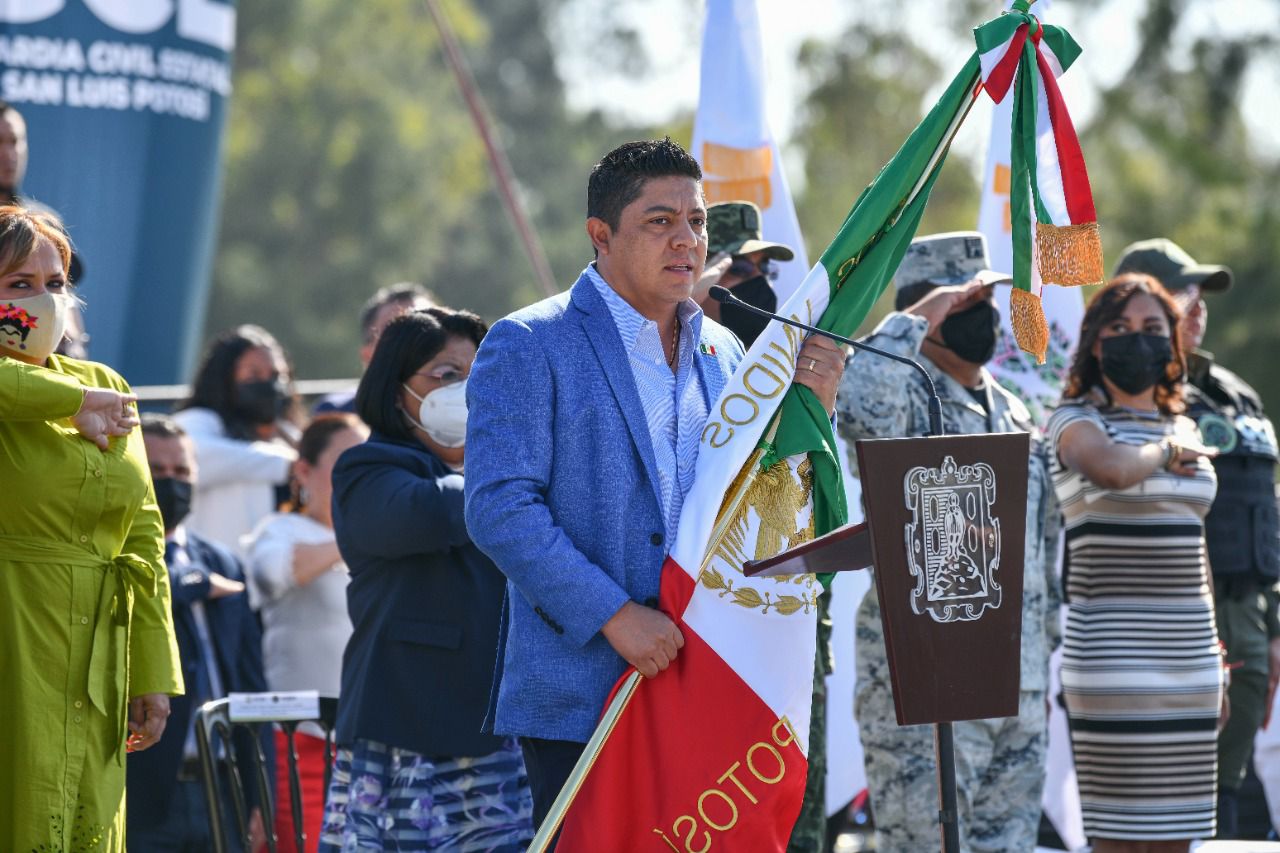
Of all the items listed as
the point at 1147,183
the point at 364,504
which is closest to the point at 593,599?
the point at 364,504

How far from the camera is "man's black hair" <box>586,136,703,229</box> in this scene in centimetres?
400

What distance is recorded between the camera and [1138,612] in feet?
19.3

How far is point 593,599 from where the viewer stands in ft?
12.4

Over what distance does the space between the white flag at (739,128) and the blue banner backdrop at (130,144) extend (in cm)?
288

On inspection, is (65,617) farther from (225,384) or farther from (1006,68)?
(225,384)

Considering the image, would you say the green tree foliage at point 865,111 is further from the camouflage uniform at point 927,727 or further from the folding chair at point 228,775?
the folding chair at point 228,775

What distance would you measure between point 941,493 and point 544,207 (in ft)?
120

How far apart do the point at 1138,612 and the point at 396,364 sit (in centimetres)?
248

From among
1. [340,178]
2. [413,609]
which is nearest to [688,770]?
[413,609]

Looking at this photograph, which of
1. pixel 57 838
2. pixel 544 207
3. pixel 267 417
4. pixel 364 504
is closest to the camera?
pixel 57 838

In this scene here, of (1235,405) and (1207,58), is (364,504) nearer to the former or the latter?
(1235,405)

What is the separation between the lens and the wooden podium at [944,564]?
369cm

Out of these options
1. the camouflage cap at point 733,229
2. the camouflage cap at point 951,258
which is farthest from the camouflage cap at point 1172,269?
the camouflage cap at point 733,229

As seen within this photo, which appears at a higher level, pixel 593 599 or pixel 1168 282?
pixel 1168 282
